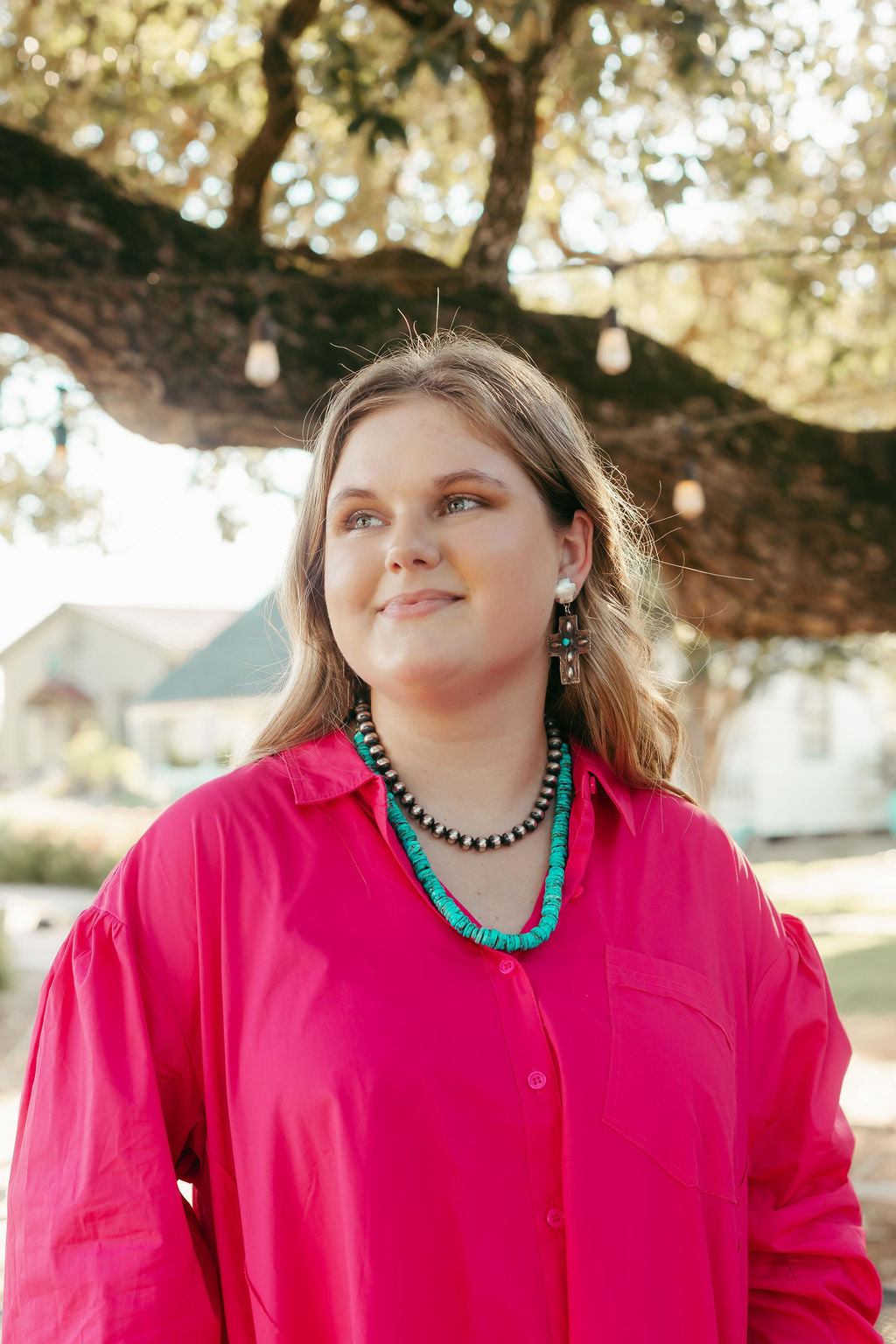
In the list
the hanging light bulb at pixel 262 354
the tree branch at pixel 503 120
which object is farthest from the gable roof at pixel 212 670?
the hanging light bulb at pixel 262 354

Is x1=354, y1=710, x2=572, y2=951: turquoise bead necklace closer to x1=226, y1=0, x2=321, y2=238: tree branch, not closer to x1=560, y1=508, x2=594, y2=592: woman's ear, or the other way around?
x1=560, y1=508, x2=594, y2=592: woman's ear

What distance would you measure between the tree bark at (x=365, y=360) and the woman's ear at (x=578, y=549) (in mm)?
1721

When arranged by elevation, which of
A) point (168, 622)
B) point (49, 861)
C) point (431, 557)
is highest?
point (168, 622)

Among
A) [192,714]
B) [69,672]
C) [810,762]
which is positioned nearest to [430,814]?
[810,762]

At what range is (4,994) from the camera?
8688mm

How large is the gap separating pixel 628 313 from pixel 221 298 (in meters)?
5.79

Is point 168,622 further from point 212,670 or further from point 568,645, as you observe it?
point 568,645

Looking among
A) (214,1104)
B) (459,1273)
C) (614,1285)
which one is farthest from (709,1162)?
(214,1104)

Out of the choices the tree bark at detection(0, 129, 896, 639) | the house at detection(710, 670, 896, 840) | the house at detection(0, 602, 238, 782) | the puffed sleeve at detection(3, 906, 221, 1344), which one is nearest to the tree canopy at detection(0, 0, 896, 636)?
the tree bark at detection(0, 129, 896, 639)

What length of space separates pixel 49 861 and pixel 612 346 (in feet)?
41.2

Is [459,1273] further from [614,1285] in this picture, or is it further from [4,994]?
[4,994]

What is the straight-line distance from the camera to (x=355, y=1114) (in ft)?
4.90

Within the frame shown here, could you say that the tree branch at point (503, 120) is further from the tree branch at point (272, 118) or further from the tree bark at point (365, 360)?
the tree branch at point (272, 118)

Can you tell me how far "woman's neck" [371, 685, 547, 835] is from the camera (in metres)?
1.87
